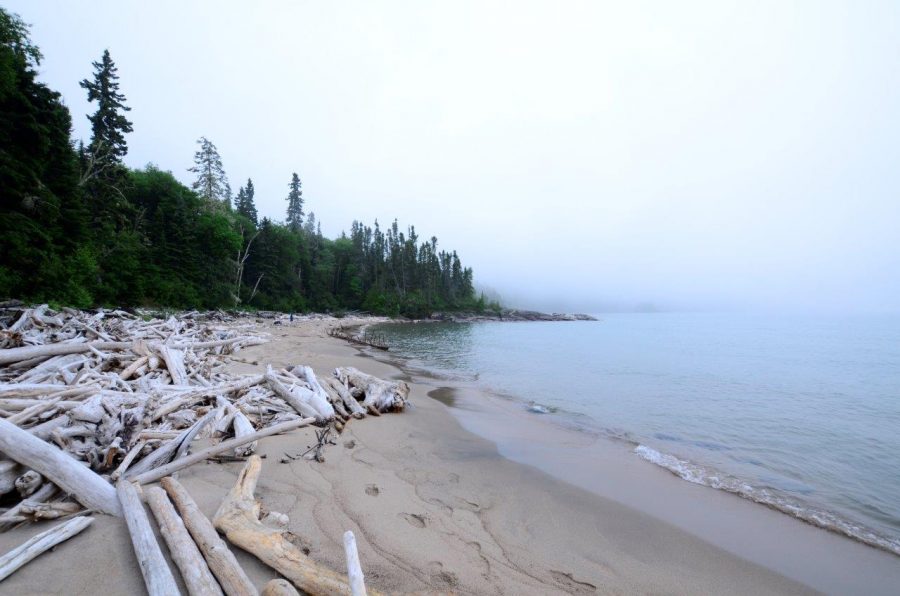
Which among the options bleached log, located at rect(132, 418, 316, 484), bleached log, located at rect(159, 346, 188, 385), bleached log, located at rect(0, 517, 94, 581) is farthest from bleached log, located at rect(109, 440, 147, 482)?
bleached log, located at rect(159, 346, 188, 385)

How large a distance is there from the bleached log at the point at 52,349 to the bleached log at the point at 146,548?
21.4 feet

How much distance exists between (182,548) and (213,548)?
223 millimetres

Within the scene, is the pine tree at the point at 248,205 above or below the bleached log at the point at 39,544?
above

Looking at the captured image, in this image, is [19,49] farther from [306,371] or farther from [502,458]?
[502,458]

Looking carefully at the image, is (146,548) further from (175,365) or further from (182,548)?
(175,365)

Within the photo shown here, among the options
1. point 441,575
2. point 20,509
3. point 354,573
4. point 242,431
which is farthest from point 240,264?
point 354,573

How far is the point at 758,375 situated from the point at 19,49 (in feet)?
132

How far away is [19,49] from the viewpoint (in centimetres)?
1555

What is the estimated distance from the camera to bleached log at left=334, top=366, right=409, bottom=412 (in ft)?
30.2

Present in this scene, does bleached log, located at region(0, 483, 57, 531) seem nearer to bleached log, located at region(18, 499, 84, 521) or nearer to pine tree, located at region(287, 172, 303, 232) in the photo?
bleached log, located at region(18, 499, 84, 521)

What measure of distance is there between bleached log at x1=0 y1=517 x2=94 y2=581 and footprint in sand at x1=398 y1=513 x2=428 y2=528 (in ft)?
9.89

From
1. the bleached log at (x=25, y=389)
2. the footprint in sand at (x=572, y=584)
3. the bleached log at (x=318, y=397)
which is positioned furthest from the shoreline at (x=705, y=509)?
the bleached log at (x=25, y=389)

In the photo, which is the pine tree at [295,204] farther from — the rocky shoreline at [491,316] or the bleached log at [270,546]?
the bleached log at [270,546]

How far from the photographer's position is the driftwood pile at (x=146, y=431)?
2.76m
